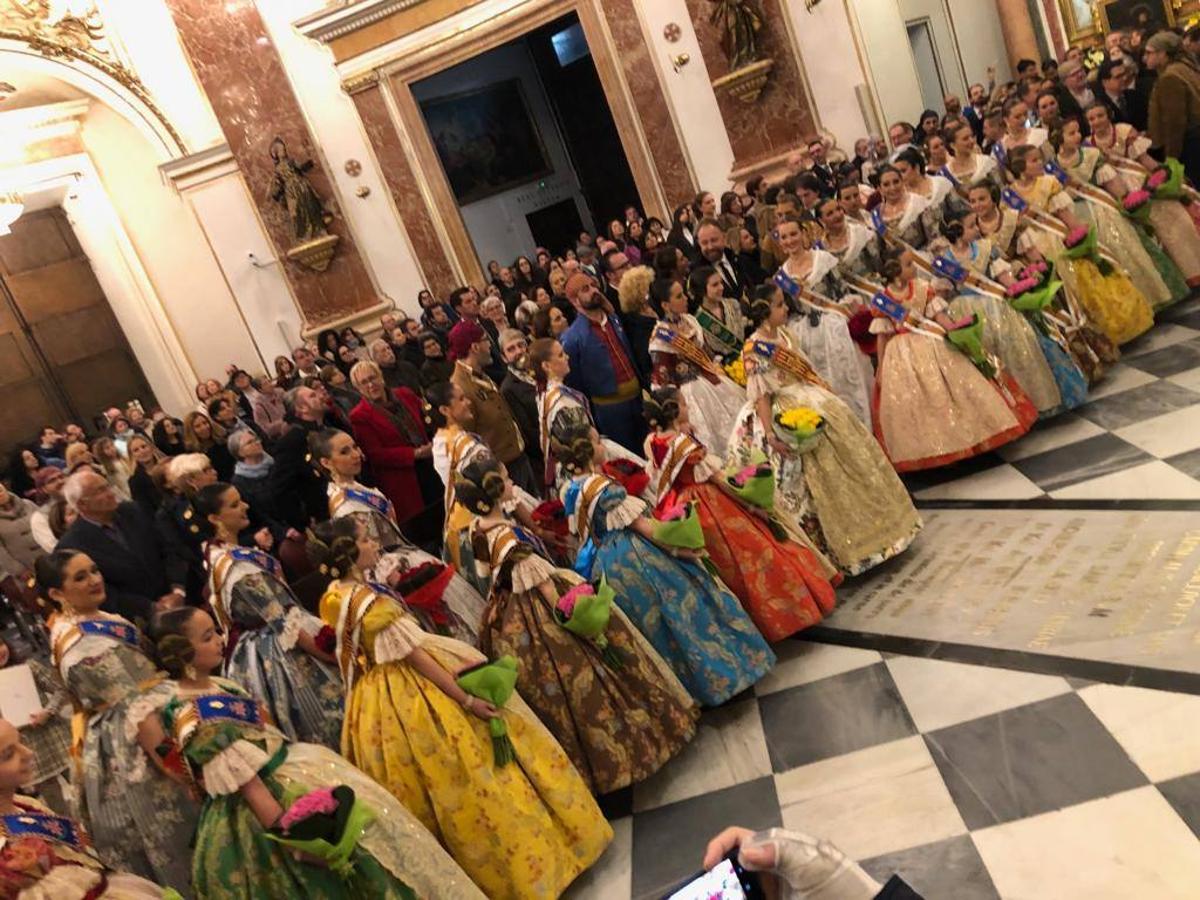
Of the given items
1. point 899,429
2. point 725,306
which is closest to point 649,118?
point 725,306

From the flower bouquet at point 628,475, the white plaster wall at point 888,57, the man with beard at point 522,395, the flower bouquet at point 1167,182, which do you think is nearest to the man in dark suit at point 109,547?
the flower bouquet at point 628,475

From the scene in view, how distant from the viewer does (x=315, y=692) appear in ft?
11.6

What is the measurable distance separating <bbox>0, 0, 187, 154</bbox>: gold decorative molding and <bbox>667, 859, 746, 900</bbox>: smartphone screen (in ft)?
37.2

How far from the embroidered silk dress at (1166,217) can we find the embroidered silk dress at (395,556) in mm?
4629

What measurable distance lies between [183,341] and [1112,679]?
11.5m

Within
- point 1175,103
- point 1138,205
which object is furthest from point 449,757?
point 1175,103

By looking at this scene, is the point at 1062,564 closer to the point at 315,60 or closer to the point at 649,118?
the point at 649,118

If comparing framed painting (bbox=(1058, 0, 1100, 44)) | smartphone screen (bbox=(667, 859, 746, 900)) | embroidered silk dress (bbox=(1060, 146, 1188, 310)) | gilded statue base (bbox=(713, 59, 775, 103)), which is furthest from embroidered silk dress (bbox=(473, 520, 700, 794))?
framed painting (bbox=(1058, 0, 1100, 44))

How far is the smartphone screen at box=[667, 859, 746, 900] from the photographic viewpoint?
5.24ft

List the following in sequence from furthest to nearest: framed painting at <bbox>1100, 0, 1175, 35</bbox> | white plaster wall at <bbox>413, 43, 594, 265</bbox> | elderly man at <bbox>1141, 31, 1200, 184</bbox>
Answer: white plaster wall at <bbox>413, 43, 594, 265</bbox> → framed painting at <bbox>1100, 0, 1175, 35</bbox> → elderly man at <bbox>1141, 31, 1200, 184</bbox>

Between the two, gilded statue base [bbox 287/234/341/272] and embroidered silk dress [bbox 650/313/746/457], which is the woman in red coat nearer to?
embroidered silk dress [bbox 650/313/746/457]

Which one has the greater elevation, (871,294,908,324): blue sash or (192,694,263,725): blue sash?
(192,694,263,725): blue sash

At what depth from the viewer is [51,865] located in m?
2.30

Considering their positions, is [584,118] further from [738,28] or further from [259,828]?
[259,828]
